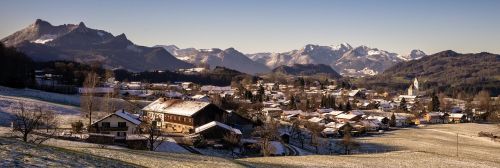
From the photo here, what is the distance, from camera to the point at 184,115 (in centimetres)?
7756

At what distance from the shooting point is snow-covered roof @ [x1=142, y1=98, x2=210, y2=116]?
78188 mm

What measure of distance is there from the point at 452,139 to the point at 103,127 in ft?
223

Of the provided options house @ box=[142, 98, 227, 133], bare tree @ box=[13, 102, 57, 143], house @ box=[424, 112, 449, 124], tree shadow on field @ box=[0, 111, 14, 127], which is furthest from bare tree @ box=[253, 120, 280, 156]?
house @ box=[424, 112, 449, 124]

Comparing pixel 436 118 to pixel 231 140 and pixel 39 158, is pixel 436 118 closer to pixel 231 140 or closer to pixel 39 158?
pixel 231 140

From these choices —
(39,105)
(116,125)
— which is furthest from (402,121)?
Answer: (39,105)

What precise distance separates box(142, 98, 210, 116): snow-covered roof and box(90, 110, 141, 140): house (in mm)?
13030

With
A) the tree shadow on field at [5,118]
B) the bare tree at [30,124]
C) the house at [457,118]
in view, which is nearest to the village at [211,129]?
the bare tree at [30,124]

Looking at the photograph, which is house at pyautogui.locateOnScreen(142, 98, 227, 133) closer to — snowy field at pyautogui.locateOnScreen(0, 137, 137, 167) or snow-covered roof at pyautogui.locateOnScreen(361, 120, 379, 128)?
snow-covered roof at pyautogui.locateOnScreen(361, 120, 379, 128)

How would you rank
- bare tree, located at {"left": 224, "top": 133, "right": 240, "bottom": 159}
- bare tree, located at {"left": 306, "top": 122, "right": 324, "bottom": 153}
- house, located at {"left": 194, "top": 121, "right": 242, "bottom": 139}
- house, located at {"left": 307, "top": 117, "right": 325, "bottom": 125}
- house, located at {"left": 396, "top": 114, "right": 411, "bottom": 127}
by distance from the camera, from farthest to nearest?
1. house, located at {"left": 396, "top": 114, "right": 411, "bottom": 127}
2. house, located at {"left": 307, "top": 117, "right": 325, "bottom": 125}
3. bare tree, located at {"left": 306, "top": 122, "right": 324, "bottom": 153}
4. house, located at {"left": 194, "top": 121, "right": 242, "bottom": 139}
5. bare tree, located at {"left": 224, "top": 133, "right": 240, "bottom": 159}

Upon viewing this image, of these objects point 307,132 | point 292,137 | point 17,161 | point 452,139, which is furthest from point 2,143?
point 452,139

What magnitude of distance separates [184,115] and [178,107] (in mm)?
5342

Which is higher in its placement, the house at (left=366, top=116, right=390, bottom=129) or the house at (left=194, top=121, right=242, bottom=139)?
the house at (left=194, top=121, right=242, bottom=139)

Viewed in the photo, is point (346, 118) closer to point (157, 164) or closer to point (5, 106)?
point (5, 106)

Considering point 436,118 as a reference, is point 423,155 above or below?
above
